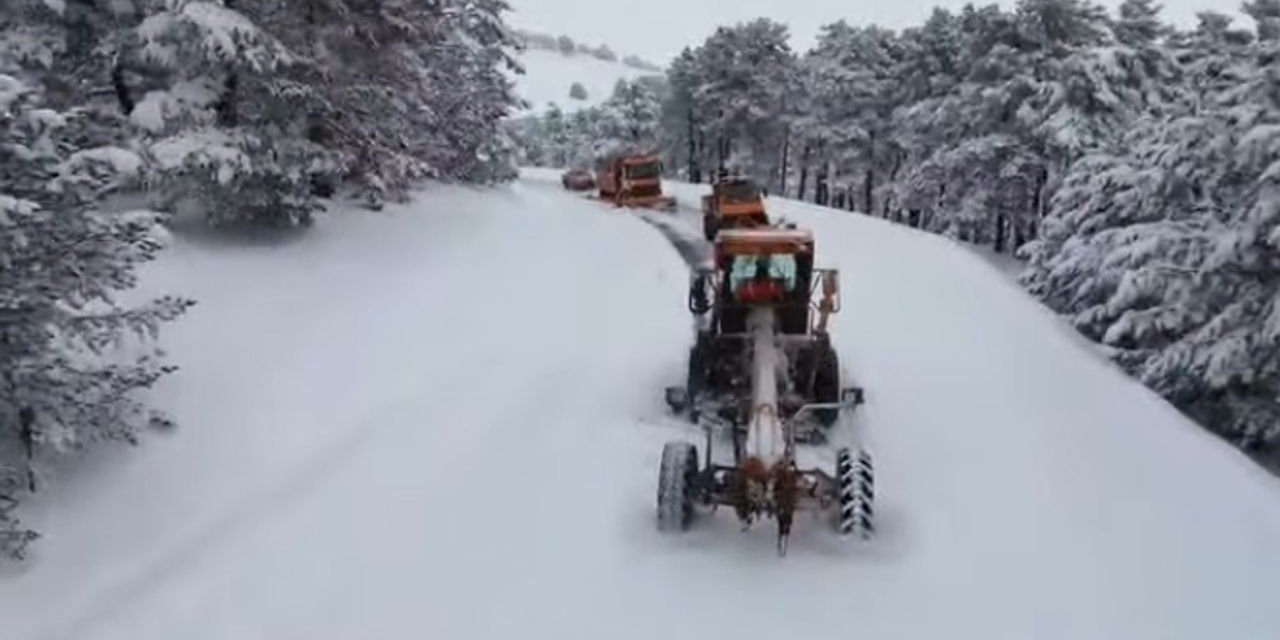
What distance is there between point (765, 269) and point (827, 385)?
5.57 feet

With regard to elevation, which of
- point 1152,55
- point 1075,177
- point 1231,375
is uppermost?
point 1152,55

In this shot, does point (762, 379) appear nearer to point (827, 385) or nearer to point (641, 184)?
point (827, 385)

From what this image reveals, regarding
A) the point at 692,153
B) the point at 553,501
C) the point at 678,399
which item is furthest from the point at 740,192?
the point at 692,153

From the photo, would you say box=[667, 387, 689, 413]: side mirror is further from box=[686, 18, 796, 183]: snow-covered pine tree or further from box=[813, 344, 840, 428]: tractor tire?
box=[686, 18, 796, 183]: snow-covered pine tree

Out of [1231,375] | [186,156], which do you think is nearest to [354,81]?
[186,156]

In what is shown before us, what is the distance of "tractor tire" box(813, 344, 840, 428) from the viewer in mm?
14383

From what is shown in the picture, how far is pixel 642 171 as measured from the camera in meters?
44.8

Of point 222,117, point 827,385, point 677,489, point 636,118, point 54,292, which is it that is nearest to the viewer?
point 54,292

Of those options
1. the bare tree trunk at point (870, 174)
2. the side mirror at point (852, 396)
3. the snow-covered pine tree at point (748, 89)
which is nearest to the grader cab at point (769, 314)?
the side mirror at point (852, 396)

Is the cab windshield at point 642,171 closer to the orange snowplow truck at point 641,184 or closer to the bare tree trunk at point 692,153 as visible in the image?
the orange snowplow truck at point 641,184

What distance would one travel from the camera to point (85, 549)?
10.1 m

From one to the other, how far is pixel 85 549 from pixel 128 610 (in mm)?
1129

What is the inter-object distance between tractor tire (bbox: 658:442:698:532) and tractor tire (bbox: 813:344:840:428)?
3640mm

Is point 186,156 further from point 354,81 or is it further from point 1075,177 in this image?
point 1075,177
